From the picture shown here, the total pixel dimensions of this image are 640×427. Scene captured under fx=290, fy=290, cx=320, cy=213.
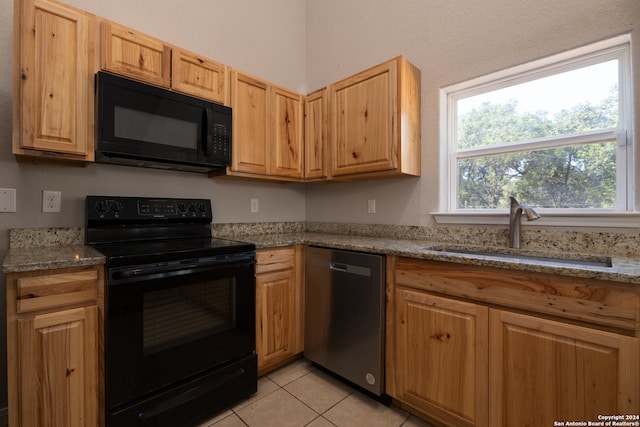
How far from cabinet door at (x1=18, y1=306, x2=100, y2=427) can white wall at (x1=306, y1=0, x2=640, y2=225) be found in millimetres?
1904

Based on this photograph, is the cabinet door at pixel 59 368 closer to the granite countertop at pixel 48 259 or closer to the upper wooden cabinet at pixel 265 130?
the granite countertop at pixel 48 259

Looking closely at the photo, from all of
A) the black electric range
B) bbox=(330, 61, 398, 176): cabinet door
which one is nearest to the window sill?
bbox=(330, 61, 398, 176): cabinet door

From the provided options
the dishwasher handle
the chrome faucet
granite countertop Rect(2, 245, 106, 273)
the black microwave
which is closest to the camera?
granite countertop Rect(2, 245, 106, 273)

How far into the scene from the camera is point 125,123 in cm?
157

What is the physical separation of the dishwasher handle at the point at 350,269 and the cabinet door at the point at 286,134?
2.92 feet

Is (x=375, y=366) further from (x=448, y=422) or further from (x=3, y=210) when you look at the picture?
(x=3, y=210)

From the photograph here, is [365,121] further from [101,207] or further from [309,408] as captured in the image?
[309,408]

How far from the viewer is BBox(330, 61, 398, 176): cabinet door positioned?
1927 mm

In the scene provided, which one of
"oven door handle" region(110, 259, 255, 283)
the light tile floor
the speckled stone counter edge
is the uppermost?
the speckled stone counter edge

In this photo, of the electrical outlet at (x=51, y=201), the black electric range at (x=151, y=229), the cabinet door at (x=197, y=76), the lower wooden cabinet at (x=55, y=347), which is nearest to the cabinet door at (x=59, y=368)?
the lower wooden cabinet at (x=55, y=347)

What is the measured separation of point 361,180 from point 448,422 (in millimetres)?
1666

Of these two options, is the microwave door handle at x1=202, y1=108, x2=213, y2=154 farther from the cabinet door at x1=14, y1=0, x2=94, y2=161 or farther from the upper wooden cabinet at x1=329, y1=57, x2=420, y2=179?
the upper wooden cabinet at x1=329, y1=57, x2=420, y2=179

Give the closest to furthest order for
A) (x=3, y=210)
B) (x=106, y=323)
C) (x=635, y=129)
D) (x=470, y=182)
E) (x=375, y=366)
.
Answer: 1. (x=106, y=323)
2. (x=635, y=129)
3. (x=3, y=210)
4. (x=375, y=366)
5. (x=470, y=182)

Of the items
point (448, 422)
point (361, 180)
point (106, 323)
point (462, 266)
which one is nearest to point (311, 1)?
point (361, 180)
